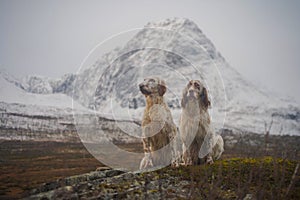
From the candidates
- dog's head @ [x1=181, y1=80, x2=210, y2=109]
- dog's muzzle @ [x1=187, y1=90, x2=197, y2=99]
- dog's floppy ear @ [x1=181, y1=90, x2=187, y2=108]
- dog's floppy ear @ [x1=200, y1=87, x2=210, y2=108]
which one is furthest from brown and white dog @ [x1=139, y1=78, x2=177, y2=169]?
dog's floppy ear @ [x1=200, y1=87, x2=210, y2=108]

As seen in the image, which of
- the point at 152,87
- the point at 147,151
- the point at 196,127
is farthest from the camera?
the point at 152,87

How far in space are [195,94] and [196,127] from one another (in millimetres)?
1347

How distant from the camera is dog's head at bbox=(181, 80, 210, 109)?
547 inches

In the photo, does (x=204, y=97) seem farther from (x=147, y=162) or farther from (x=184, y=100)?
(x=147, y=162)

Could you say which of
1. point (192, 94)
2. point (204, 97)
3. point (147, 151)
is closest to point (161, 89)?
point (192, 94)

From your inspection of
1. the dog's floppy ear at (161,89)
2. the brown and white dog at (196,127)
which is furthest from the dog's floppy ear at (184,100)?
the dog's floppy ear at (161,89)

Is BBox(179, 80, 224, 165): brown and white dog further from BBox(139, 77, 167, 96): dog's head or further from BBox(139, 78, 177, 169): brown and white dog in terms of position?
BBox(139, 77, 167, 96): dog's head

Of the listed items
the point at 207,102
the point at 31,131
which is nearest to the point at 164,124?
the point at 207,102

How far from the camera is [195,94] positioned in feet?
45.6

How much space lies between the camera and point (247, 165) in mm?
11539

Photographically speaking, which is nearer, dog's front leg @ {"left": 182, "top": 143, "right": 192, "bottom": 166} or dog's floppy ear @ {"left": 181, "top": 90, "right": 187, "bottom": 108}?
dog's front leg @ {"left": 182, "top": 143, "right": 192, "bottom": 166}

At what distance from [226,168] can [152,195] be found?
3.36 meters

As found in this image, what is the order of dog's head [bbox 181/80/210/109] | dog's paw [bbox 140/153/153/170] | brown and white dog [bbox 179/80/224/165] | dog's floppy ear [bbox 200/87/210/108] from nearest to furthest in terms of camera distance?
1. brown and white dog [bbox 179/80/224/165]
2. dog's head [bbox 181/80/210/109]
3. dog's floppy ear [bbox 200/87/210/108]
4. dog's paw [bbox 140/153/153/170]

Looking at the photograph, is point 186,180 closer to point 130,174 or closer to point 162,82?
point 130,174
